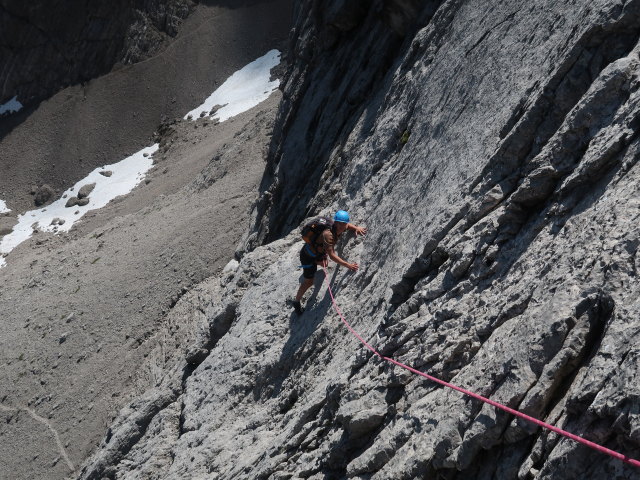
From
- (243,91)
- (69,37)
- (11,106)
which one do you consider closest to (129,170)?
(243,91)

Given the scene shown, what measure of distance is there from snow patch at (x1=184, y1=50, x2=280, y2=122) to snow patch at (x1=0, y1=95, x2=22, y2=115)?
20.1 meters

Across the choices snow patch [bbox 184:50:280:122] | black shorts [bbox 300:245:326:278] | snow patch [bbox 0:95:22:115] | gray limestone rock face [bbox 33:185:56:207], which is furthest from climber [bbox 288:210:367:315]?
snow patch [bbox 0:95:22:115]

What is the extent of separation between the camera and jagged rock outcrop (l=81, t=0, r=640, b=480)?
6.40 metres

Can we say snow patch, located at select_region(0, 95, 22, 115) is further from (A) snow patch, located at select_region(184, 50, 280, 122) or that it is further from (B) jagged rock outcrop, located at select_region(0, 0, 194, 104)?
(A) snow patch, located at select_region(184, 50, 280, 122)

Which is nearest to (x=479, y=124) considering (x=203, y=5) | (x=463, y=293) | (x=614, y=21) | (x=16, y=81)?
(x=614, y=21)

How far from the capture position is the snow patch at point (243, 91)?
5253 centimetres

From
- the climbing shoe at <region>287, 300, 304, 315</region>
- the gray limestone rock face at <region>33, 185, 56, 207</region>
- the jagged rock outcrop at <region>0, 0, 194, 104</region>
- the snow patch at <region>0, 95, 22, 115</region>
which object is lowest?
the gray limestone rock face at <region>33, 185, 56, 207</region>

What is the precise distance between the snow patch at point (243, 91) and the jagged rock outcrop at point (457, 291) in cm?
3559

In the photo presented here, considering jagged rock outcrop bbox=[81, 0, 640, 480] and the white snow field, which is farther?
the white snow field

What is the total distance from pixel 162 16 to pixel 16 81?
17.0 meters

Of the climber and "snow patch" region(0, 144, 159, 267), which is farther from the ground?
the climber

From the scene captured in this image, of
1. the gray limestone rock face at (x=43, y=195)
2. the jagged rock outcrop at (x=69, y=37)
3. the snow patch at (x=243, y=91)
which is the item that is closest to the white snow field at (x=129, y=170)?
the snow patch at (x=243, y=91)

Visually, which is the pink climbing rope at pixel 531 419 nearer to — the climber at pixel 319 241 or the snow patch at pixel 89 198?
the climber at pixel 319 241

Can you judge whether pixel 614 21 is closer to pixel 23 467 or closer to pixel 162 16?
pixel 23 467
